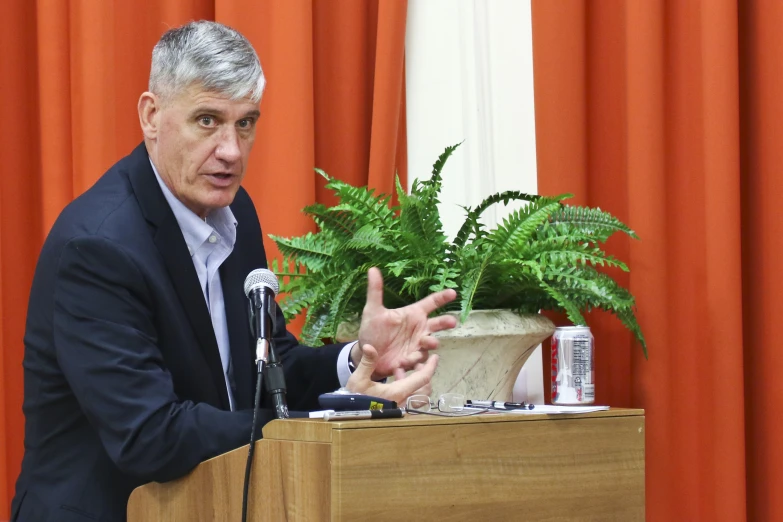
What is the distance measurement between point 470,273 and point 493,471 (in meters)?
0.89

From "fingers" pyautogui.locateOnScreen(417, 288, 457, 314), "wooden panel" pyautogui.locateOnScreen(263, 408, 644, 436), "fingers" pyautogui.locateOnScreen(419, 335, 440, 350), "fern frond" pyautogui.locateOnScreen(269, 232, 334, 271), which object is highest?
"fern frond" pyautogui.locateOnScreen(269, 232, 334, 271)

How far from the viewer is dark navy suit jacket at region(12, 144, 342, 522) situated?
150cm

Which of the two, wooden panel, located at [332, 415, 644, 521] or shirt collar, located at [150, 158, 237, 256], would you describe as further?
shirt collar, located at [150, 158, 237, 256]

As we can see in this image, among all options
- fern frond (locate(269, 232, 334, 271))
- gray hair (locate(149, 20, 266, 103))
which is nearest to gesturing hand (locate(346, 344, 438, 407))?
gray hair (locate(149, 20, 266, 103))

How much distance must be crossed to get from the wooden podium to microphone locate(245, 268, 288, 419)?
0.22 feet

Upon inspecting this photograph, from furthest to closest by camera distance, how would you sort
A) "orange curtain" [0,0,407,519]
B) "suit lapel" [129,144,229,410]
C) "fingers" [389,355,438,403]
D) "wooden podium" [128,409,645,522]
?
1. "orange curtain" [0,0,407,519]
2. "suit lapel" [129,144,229,410]
3. "fingers" [389,355,438,403]
4. "wooden podium" [128,409,645,522]

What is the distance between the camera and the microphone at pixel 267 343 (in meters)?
1.37

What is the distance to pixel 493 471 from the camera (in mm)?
1336

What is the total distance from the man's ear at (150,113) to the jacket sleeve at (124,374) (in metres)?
0.35

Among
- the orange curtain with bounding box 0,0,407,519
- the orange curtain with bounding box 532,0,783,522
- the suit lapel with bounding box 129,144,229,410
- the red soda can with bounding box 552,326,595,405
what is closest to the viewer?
the suit lapel with bounding box 129,144,229,410

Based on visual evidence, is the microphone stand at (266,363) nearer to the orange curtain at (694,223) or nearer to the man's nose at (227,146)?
the man's nose at (227,146)

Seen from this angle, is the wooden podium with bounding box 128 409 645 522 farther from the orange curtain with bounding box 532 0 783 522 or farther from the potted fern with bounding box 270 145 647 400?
the orange curtain with bounding box 532 0 783 522

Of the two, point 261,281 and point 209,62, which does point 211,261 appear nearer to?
point 209,62

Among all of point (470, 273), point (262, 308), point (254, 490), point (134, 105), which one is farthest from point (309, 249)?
point (254, 490)
